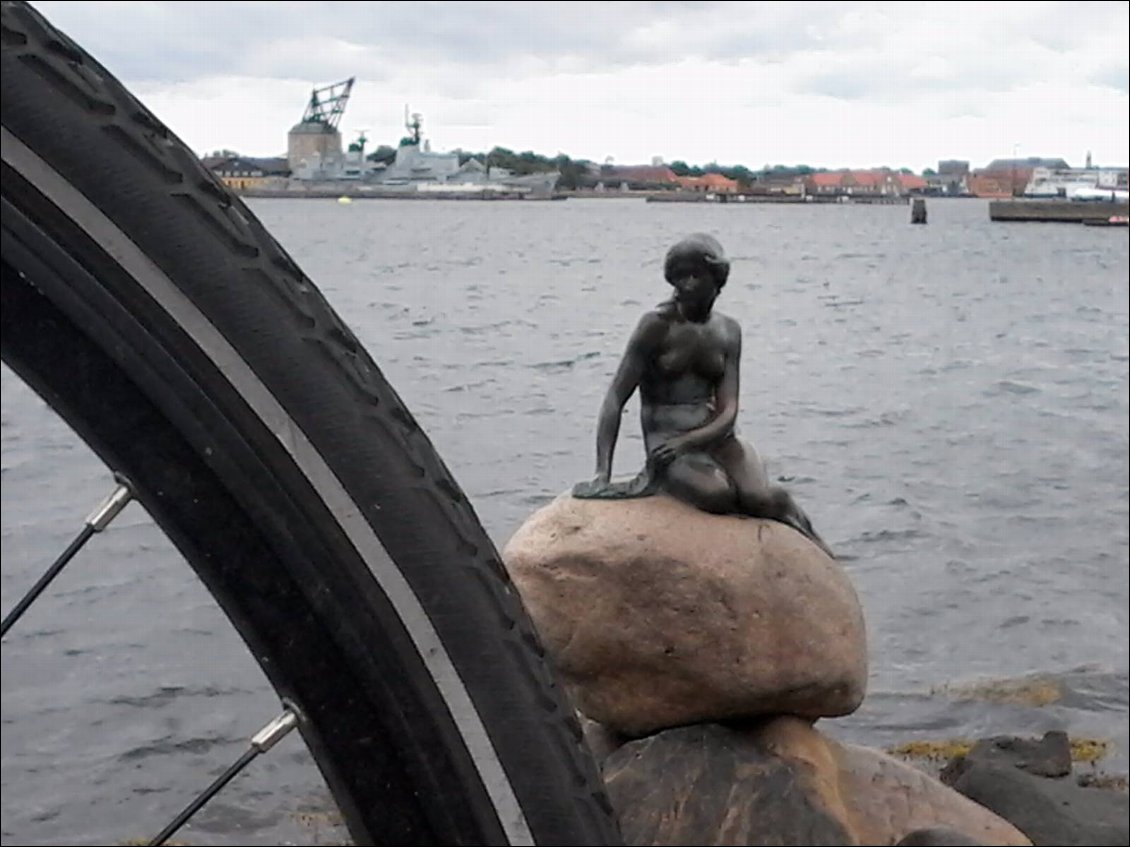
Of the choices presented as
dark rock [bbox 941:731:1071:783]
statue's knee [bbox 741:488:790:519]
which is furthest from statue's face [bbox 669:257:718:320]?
dark rock [bbox 941:731:1071:783]

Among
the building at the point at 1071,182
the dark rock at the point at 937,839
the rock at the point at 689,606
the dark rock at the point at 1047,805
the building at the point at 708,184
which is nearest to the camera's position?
the dark rock at the point at 937,839

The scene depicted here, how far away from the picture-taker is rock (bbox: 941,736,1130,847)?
6688 mm

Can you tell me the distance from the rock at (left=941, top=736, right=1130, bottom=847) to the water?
151cm

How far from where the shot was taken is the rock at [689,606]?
4.65 meters

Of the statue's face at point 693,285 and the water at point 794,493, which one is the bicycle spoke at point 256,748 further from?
the statue's face at point 693,285

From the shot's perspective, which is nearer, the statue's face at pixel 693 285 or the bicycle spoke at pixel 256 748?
the bicycle spoke at pixel 256 748

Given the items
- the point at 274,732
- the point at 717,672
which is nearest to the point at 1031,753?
the point at 717,672

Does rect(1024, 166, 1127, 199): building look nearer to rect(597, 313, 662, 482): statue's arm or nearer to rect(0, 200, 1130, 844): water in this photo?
rect(0, 200, 1130, 844): water

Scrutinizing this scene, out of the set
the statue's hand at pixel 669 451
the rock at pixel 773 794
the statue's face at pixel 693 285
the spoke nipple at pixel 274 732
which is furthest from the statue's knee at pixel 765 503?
the spoke nipple at pixel 274 732

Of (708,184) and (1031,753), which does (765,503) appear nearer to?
(1031,753)

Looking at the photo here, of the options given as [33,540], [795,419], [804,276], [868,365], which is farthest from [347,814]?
[804,276]

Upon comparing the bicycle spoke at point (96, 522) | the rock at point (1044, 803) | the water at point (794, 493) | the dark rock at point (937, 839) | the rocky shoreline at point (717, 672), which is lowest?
the water at point (794, 493)

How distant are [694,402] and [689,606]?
68cm

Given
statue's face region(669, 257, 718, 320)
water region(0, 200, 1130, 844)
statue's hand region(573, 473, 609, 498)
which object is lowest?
water region(0, 200, 1130, 844)
